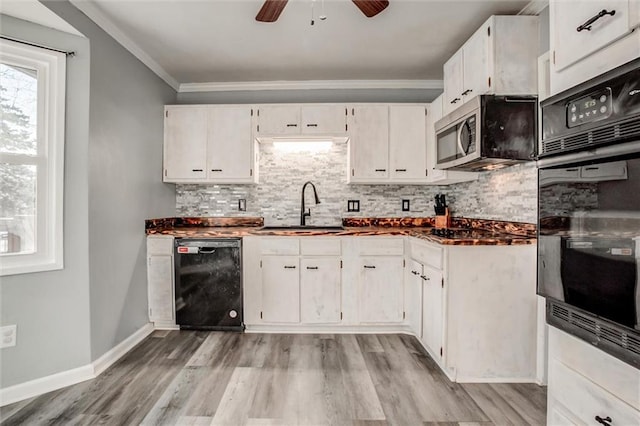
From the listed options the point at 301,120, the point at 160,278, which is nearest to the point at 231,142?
the point at 301,120

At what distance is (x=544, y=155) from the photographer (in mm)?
1228

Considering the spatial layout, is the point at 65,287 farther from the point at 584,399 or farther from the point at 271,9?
the point at 584,399

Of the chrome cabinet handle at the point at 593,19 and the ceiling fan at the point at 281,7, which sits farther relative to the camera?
the ceiling fan at the point at 281,7

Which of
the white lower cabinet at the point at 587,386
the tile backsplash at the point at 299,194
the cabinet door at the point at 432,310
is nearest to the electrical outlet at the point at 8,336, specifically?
the tile backsplash at the point at 299,194

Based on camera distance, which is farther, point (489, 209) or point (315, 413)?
point (489, 209)

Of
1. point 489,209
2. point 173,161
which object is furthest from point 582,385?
point 173,161

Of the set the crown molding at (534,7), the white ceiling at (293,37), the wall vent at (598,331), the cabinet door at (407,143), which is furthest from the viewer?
the cabinet door at (407,143)

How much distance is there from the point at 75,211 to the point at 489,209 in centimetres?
305

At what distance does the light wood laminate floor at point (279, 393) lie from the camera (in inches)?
68.0

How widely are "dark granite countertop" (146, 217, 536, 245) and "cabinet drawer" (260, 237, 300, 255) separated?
54 millimetres

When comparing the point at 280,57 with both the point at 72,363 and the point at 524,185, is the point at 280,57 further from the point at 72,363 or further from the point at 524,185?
the point at 72,363

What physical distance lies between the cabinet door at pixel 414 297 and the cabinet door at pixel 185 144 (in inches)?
84.8

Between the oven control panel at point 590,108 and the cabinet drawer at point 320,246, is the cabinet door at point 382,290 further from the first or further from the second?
the oven control panel at point 590,108

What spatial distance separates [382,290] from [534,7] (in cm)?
231
